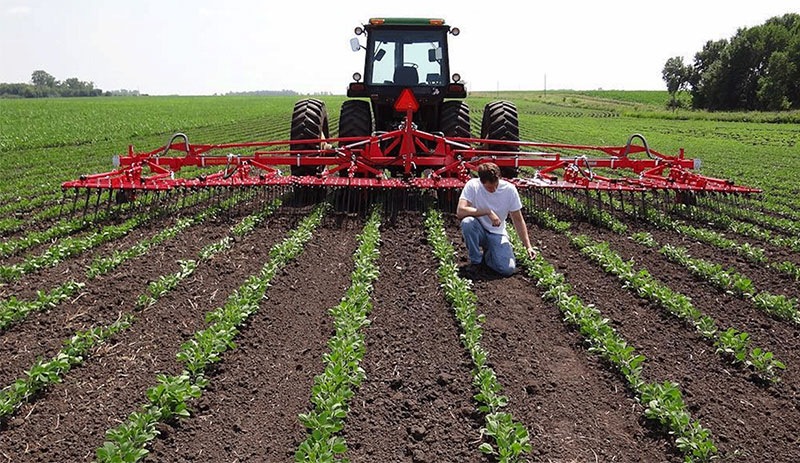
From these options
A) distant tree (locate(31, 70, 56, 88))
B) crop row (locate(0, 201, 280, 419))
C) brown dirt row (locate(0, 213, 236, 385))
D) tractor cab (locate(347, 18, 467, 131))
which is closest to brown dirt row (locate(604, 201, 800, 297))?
tractor cab (locate(347, 18, 467, 131))

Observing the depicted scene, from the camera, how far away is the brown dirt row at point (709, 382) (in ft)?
11.1

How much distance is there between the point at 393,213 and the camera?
8.12 metres

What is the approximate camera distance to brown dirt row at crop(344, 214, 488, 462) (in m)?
3.31

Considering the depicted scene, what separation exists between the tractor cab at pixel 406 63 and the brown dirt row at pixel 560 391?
4733 mm

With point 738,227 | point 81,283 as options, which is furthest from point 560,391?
point 738,227

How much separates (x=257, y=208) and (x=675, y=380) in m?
6.03

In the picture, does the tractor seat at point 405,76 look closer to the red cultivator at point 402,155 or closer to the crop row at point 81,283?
the red cultivator at point 402,155

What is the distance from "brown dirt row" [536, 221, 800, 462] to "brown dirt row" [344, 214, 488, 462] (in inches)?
49.6

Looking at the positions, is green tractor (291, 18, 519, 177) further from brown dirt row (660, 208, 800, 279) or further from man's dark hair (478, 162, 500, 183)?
man's dark hair (478, 162, 500, 183)

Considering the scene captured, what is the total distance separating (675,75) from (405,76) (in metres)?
65.9

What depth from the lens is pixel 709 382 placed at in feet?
13.1

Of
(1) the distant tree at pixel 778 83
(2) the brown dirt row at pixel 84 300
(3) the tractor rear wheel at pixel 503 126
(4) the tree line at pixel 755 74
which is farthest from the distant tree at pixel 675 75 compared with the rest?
(2) the brown dirt row at pixel 84 300

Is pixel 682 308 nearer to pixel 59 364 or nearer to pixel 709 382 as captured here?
pixel 709 382

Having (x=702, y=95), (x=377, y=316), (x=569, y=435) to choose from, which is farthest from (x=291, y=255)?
(x=702, y=95)
